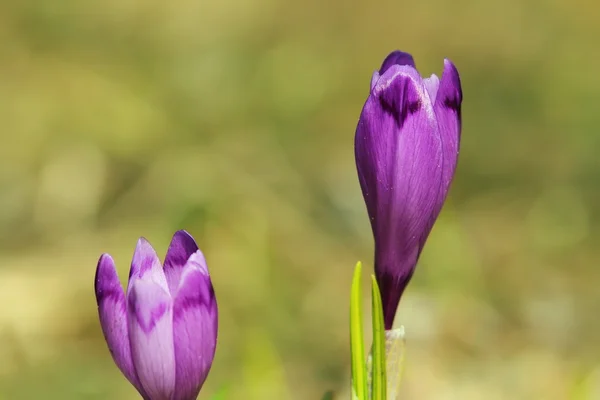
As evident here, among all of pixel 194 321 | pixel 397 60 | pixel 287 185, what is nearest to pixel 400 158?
pixel 397 60

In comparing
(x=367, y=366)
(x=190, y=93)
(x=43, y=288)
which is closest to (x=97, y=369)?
(x=43, y=288)

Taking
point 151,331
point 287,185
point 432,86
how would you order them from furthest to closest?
point 287,185 < point 432,86 < point 151,331

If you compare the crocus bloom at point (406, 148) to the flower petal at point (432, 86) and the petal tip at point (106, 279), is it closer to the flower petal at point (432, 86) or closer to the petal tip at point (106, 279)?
the flower petal at point (432, 86)

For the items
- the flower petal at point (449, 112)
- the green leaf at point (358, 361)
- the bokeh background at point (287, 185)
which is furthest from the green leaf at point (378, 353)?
the bokeh background at point (287, 185)

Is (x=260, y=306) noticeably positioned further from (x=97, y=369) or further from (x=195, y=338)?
(x=195, y=338)

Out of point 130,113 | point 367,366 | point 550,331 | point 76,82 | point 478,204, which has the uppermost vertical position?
point 76,82

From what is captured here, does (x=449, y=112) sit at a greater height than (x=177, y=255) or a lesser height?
greater

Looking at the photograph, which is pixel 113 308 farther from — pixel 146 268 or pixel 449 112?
pixel 449 112
